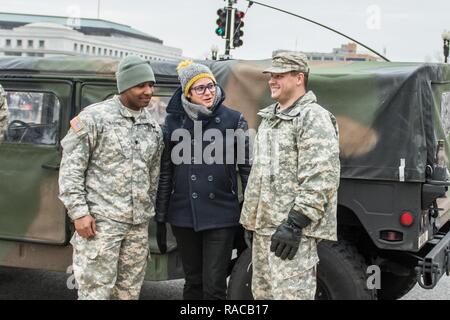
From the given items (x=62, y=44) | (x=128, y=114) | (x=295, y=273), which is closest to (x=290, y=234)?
(x=295, y=273)

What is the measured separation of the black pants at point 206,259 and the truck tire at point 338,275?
1.70ft

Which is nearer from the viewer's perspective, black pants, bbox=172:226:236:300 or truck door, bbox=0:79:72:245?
black pants, bbox=172:226:236:300

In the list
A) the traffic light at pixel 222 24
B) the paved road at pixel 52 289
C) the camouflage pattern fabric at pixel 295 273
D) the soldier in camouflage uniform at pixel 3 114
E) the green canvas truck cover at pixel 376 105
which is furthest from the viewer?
the traffic light at pixel 222 24

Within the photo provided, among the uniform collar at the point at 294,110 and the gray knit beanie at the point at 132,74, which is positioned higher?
the gray knit beanie at the point at 132,74

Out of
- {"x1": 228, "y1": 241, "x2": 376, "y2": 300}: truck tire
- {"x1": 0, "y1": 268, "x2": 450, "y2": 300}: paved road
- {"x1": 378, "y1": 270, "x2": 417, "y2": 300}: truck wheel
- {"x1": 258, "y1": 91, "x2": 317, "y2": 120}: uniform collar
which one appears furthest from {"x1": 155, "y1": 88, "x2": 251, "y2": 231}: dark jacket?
{"x1": 0, "y1": 268, "x2": 450, "y2": 300}: paved road

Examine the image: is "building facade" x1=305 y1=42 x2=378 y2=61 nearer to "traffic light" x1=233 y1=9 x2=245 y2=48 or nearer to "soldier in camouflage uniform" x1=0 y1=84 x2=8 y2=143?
"traffic light" x1=233 y1=9 x2=245 y2=48

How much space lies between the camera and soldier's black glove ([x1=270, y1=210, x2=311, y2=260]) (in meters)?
3.18

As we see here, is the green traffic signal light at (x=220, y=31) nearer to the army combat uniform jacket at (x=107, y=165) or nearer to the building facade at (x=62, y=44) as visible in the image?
the army combat uniform jacket at (x=107, y=165)

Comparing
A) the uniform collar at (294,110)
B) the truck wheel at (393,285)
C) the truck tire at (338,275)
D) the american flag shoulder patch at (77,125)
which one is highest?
the uniform collar at (294,110)

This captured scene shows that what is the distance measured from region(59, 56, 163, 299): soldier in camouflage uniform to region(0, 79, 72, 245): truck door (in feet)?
3.47

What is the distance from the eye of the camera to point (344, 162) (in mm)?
4168

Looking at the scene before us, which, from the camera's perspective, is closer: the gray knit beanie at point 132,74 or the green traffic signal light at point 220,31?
the gray knit beanie at point 132,74

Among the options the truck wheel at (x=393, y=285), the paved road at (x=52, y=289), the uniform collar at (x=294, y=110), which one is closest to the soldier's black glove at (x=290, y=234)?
the uniform collar at (x=294, y=110)

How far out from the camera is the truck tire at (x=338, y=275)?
408 cm
